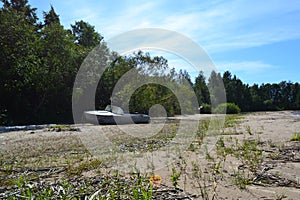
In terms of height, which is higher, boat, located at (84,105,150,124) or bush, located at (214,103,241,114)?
bush, located at (214,103,241,114)

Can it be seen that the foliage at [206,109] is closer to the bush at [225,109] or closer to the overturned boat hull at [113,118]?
the bush at [225,109]

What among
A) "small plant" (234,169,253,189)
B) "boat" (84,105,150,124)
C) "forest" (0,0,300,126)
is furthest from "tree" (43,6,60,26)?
"small plant" (234,169,253,189)

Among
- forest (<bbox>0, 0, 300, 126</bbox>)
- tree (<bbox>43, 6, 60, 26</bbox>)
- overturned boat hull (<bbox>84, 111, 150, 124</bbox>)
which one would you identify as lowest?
overturned boat hull (<bbox>84, 111, 150, 124</bbox>)

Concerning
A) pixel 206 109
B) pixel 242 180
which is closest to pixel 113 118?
pixel 242 180

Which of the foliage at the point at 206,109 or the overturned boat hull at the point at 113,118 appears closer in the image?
the overturned boat hull at the point at 113,118

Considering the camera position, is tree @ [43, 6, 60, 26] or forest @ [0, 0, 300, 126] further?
tree @ [43, 6, 60, 26]

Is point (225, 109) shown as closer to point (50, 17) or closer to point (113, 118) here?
point (113, 118)

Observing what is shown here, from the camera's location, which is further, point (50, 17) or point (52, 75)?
point (50, 17)

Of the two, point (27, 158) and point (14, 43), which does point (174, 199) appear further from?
point (14, 43)

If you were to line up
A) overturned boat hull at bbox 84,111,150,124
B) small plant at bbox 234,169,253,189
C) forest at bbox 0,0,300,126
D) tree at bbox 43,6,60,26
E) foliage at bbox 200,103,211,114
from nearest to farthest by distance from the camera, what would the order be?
1. small plant at bbox 234,169,253,189
2. overturned boat hull at bbox 84,111,150,124
3. forest at bbox 0,0,300,126
4. tree at bbox 43,6,60,26
5. foliage at bbox 200,103,211,114

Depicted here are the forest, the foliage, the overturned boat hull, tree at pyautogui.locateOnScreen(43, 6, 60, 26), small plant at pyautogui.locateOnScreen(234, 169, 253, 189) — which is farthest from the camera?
the foliage

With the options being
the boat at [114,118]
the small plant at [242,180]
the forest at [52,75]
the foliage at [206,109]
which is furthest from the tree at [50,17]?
the small plant at [242,180]

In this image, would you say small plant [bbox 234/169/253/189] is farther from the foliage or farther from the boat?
the foliage

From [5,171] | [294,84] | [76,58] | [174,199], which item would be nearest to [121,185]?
[174,199]
